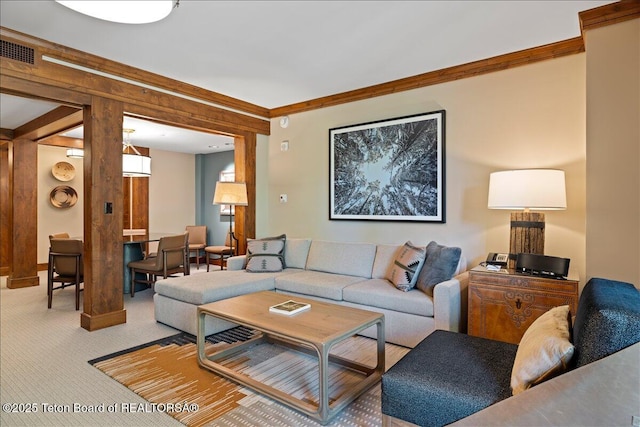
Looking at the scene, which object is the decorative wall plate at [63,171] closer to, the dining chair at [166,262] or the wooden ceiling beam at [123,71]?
the dining chair at [166,262]

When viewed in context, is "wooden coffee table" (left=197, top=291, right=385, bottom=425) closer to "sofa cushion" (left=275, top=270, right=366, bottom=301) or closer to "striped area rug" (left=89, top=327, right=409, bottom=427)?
"striped area rug" (left=89, top=327, right=409, bottom=427)

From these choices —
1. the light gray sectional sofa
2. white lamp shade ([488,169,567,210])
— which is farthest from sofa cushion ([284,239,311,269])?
white lamp shade ([488,169,567,210])

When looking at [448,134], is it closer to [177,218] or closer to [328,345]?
[328,345]

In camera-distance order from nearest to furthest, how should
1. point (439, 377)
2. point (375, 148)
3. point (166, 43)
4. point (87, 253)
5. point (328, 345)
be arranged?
point (439, 377) < point (328, 345) < point (166, 43) < point (87, 253) < point (375, 148)

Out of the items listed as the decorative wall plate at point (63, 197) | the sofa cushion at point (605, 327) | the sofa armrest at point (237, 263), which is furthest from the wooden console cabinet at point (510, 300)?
the decorative wall plate at point (63, 197)

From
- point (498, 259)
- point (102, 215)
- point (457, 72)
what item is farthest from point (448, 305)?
point (102, 215)

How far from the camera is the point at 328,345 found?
6.31 feet

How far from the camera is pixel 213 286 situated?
328 centimetres

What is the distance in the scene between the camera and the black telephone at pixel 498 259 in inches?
118

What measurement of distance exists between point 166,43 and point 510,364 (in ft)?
10.9

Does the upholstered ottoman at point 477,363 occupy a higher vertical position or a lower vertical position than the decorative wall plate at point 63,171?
lower

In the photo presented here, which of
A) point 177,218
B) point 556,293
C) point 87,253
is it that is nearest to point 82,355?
point 87,253

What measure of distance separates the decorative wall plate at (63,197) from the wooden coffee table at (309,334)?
19.4 feet

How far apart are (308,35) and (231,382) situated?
2657 mm
